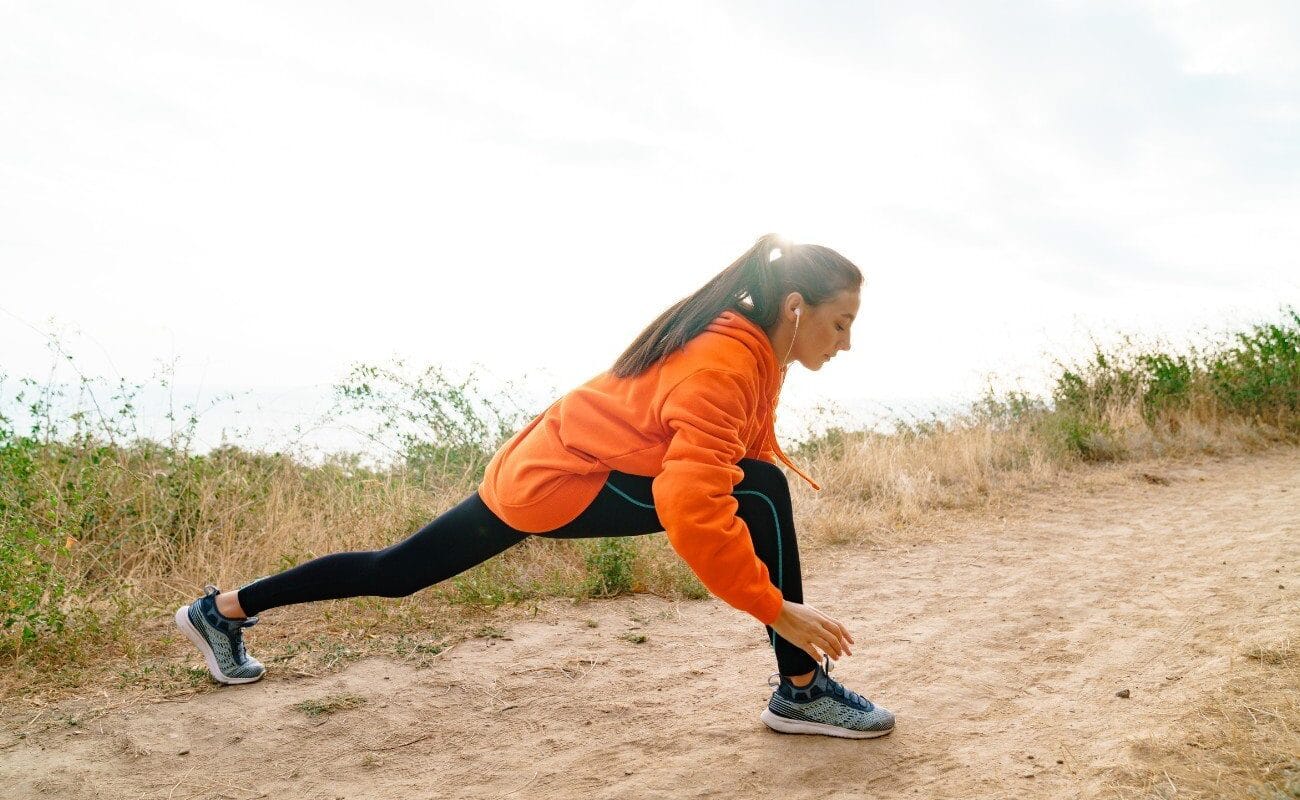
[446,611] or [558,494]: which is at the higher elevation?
[558,494]

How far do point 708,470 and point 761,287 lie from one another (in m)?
0.62

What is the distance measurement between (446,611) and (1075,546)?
3461mm

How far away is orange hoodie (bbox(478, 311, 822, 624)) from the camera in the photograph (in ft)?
6.81

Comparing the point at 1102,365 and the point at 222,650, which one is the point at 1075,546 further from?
the point at 1102,365

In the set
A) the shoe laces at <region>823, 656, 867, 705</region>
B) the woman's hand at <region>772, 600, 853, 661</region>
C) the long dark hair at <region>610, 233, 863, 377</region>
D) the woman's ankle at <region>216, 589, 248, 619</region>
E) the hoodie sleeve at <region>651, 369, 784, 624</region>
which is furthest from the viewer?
the woman's ankle at <region>216, 589, 248, 619</region>

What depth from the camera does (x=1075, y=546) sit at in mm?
4934

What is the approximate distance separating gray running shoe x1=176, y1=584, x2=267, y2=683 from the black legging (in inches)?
9.6

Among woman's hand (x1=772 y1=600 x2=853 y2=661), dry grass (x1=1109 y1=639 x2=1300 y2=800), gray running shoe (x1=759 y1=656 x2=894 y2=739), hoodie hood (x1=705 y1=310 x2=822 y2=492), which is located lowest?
dry grass (x1=1109 y1=639 x2=1300 y2=800)

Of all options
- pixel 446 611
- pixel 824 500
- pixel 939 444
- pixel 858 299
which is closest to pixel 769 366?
pixel 858 299

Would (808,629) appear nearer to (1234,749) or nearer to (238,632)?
(1234,749)

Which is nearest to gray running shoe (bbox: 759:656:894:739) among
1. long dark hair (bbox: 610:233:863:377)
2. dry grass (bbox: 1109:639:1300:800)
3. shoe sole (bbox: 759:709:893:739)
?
shoe sole (bbox: 759:709:893:739)

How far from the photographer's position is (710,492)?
2066 mm

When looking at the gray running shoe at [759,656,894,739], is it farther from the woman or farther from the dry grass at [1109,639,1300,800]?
the dry grass at [1109,639,1300,800]

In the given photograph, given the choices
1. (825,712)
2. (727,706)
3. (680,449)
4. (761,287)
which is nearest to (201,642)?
(727,706)
